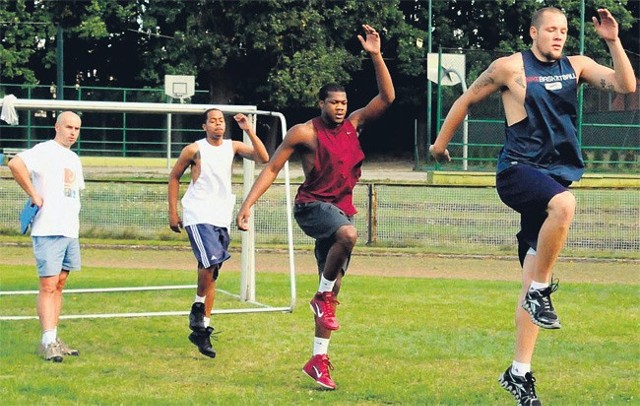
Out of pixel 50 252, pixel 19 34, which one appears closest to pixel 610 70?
pixel 50 252

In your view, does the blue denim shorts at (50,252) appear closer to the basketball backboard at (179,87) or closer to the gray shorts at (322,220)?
the gray shorts at (322,220)

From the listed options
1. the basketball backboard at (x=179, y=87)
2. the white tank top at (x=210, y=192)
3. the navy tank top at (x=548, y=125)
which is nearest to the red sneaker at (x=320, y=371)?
the navy tank top at (x=548, y=125)

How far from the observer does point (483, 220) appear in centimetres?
1894

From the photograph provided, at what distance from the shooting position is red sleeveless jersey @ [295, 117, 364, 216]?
8.52m

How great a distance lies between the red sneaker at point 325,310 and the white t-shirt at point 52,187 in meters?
2.42

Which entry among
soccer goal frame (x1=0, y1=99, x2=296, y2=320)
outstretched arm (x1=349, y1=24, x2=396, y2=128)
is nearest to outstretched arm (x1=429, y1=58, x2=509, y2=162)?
outstretched arm (x1=349, y1=24, x2=396, y2=128)

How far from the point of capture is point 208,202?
33.7 ft

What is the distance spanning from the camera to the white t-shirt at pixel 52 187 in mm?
9531

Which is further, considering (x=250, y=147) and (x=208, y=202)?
(x=250, y=147)

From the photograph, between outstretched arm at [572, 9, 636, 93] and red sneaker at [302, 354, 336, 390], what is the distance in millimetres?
2729

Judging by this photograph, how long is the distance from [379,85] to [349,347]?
2.48 metres

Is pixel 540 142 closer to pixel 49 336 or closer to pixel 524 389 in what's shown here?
pixel 524 389

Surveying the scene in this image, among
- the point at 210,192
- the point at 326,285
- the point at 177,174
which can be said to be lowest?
the point at 326,285

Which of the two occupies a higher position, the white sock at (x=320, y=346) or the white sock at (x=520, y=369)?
the white sock at (x=520, y=369)
